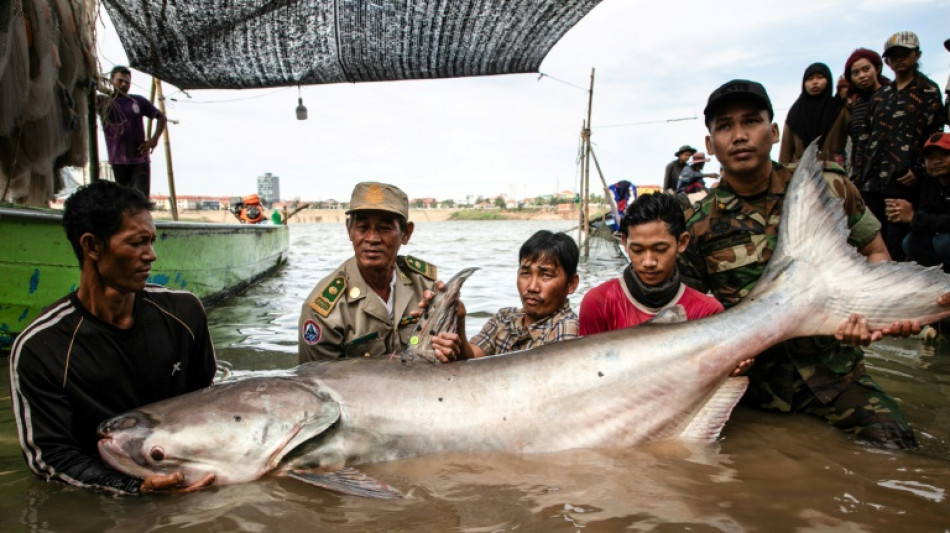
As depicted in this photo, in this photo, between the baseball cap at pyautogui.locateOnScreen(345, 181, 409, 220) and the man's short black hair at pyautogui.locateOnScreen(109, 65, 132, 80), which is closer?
the baseball cap at pyautogui.locateOnScreen(345, 181, 409, 220)

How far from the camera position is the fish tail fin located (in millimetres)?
2775

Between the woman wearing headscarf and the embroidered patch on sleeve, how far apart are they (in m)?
5.47

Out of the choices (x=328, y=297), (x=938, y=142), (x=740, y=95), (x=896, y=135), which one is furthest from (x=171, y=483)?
(x=896, y=135)

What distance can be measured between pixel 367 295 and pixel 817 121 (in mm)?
5445

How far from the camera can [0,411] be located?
3590 millimetres

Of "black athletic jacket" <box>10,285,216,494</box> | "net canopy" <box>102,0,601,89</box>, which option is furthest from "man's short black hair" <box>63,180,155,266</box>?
"net canopy" <box>102,0,601,89</box>

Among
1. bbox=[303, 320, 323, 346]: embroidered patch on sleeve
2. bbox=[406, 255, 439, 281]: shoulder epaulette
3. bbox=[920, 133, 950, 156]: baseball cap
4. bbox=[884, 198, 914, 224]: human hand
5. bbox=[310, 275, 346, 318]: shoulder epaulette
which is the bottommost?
bbox=[303, 320, 323, 346]: embroidered patch on sleeve

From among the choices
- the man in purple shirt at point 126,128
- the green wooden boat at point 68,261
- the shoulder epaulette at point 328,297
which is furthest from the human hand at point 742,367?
the man in purple shirt at point 126,128

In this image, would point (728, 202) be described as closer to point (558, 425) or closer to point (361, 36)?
point (558, 425)

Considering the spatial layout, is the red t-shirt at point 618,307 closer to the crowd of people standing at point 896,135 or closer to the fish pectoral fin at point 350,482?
the fish pectoral fin at point 350,482

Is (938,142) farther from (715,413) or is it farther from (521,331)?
(521,331)

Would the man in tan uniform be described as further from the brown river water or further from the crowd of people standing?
the crowd of people standing

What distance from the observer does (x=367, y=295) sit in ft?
12.5

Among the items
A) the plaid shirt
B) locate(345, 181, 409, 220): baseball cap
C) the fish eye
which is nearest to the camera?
the fish eye
